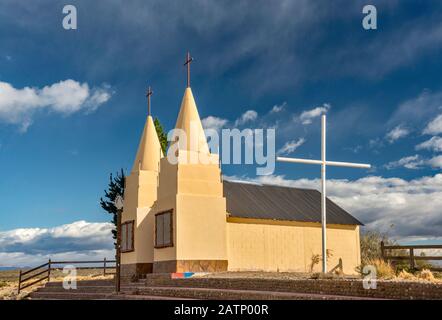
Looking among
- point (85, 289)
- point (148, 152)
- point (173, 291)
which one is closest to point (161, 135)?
point (148, 152)

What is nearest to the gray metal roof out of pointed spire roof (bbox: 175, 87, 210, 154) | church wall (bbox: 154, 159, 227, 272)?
church wall (bbox: 154, 159, 227, 272)

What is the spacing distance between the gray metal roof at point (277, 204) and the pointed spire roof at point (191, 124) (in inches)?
114

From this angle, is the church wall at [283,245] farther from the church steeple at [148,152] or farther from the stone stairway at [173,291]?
the church steeple at [148,152]

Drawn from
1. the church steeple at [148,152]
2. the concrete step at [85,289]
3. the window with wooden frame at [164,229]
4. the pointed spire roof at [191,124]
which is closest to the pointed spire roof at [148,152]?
the church steeple at [148,152]

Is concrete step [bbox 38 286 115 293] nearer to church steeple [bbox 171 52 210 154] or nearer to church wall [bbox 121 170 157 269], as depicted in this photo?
church wall [bbox 121 170 157 269]

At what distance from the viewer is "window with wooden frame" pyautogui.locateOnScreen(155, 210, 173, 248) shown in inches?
917

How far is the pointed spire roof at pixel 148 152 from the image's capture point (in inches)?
1081

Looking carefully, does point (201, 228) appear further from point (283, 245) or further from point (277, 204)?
point (277, 204)

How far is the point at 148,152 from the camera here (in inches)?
1090

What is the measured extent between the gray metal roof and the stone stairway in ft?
16.1
